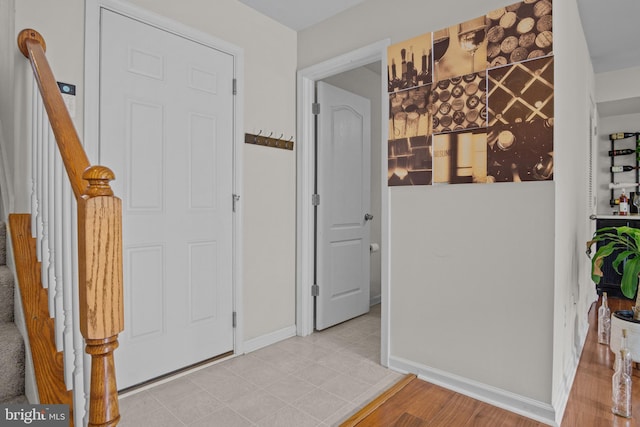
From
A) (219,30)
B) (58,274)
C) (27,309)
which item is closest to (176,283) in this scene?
(27,309)

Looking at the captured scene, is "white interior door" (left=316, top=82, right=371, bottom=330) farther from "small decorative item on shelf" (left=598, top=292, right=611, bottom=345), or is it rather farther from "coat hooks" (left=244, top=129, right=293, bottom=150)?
"small decorative item on shelf" (left=598, top=292, right=611, bottom=345)

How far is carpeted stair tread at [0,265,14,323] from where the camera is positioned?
1482mm

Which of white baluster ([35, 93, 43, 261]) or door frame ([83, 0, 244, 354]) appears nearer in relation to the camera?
white baluster ([35, 93, 43, 261])

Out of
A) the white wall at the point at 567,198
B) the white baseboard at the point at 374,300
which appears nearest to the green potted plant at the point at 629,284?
the white wall at the point at 567,198

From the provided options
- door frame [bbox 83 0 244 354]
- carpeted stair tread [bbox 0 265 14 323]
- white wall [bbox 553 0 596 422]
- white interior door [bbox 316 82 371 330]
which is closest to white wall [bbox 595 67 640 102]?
white wall [bbox 553 0 596 422]

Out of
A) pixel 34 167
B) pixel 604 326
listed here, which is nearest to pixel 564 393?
pixel 604 326

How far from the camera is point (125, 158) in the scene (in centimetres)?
206

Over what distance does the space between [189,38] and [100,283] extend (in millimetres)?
1991

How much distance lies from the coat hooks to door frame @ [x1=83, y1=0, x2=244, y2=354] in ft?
0.31

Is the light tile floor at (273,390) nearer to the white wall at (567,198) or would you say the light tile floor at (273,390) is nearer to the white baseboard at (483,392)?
the white baseboard at (483,392)

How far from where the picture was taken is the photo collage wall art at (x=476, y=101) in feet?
6.05

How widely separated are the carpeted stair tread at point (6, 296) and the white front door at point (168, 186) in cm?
59

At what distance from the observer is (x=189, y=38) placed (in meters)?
2.33

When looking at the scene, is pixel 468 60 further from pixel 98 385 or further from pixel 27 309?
pixel 27 309
